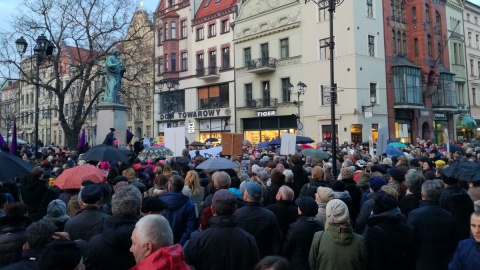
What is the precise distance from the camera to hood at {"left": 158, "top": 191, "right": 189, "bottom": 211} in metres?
5.47

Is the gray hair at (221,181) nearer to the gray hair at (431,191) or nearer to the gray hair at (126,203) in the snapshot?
the gray hair at (126,203)

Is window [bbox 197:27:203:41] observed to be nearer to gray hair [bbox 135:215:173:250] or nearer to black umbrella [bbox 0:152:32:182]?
black umbrella [bbox 0:152:32:182]

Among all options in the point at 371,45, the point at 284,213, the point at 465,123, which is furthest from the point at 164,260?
the point at 465,123

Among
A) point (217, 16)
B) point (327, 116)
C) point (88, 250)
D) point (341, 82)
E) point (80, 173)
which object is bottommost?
point (88, 250)

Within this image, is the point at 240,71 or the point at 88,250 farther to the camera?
the point at 240,71

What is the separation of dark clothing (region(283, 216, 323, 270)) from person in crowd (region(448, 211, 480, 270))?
1.49 meters

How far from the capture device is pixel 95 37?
84.7ft

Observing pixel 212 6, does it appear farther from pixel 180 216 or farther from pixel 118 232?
pixel 118 232

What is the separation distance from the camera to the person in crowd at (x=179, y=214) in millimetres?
5477

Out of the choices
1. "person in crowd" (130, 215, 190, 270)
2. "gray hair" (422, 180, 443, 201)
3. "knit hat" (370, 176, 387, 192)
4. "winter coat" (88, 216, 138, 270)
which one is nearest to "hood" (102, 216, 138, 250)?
"winter coat" (88, 216, 138, 270)

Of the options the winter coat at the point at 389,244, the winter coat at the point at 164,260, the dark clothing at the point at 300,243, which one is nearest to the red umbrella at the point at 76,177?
the dark clothing at the point at 300,243

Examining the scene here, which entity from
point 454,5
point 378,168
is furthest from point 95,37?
point 454,5

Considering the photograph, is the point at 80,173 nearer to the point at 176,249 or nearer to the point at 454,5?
the point at 176,249

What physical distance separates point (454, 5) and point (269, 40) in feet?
74.4
